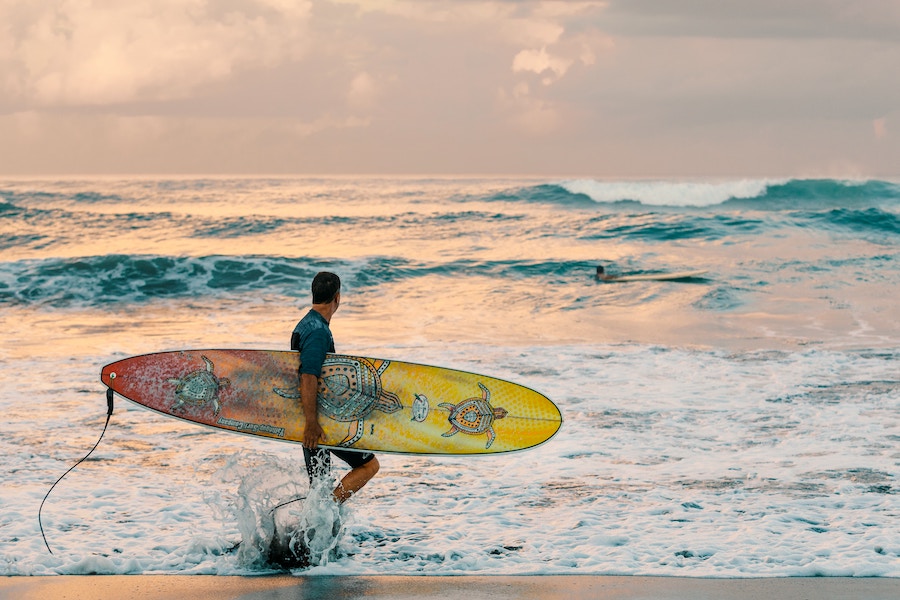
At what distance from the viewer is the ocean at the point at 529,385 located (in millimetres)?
4426

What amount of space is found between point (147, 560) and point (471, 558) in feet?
5.27

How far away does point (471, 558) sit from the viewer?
4324 mm

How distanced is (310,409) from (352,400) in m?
0.51

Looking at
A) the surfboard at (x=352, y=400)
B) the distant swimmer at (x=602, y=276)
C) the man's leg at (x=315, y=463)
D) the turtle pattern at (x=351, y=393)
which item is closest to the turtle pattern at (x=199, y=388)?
the surfboard at (x=352, y=400)

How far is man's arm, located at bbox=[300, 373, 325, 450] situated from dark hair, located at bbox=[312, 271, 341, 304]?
0.37m

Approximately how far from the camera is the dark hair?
4.05 meters

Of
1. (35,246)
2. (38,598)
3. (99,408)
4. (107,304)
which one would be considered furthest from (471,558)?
(35,246)

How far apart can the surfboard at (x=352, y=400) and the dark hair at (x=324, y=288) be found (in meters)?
0.46

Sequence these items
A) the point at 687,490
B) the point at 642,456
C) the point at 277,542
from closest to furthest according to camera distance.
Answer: the point at 277,542, the point at 687,490, the point at 642,456

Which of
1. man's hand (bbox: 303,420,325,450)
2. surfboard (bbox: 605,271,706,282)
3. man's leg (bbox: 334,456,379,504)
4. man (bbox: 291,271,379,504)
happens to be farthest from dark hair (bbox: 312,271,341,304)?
surfboard (bbox: 605,271,706,282)

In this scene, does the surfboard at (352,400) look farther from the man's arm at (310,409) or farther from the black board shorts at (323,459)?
the man's arm at (310,409)

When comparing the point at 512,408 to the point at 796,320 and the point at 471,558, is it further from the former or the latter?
the point at 796,320

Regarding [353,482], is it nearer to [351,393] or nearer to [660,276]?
[351,393]

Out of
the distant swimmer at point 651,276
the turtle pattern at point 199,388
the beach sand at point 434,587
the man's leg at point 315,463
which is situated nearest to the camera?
the beach sand at point 434,587
